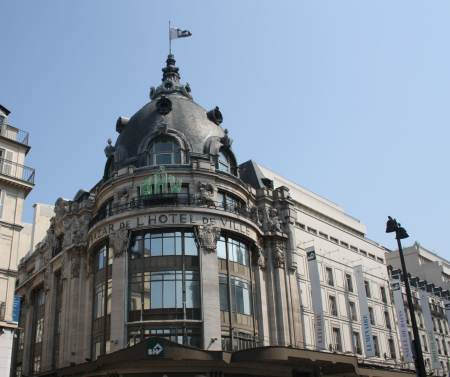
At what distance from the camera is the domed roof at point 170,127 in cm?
4369

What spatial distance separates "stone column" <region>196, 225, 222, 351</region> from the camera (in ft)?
118

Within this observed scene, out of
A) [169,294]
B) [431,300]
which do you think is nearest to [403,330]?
[431,300]

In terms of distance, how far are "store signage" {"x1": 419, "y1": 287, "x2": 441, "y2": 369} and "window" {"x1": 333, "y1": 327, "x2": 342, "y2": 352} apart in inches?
723

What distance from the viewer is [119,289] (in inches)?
1483

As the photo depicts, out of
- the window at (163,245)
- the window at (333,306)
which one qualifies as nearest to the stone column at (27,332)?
the window at (163,245)

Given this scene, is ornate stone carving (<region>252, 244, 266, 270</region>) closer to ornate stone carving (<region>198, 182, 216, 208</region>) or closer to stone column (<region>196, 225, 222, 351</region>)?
stone column (<region>196, 225, 222, 351</region>)

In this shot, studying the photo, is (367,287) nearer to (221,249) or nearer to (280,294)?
(280,294)

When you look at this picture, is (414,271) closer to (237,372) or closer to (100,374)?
(237,372)

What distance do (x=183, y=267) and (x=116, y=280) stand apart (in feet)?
15.5

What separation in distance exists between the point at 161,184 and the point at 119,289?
8.10m

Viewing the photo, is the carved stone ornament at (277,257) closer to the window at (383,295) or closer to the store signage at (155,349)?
the store signage at (155,349)

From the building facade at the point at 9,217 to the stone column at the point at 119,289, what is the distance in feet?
22.0

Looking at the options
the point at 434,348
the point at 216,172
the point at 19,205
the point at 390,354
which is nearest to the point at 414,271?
the point at 434,348

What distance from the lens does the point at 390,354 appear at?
51656mm
